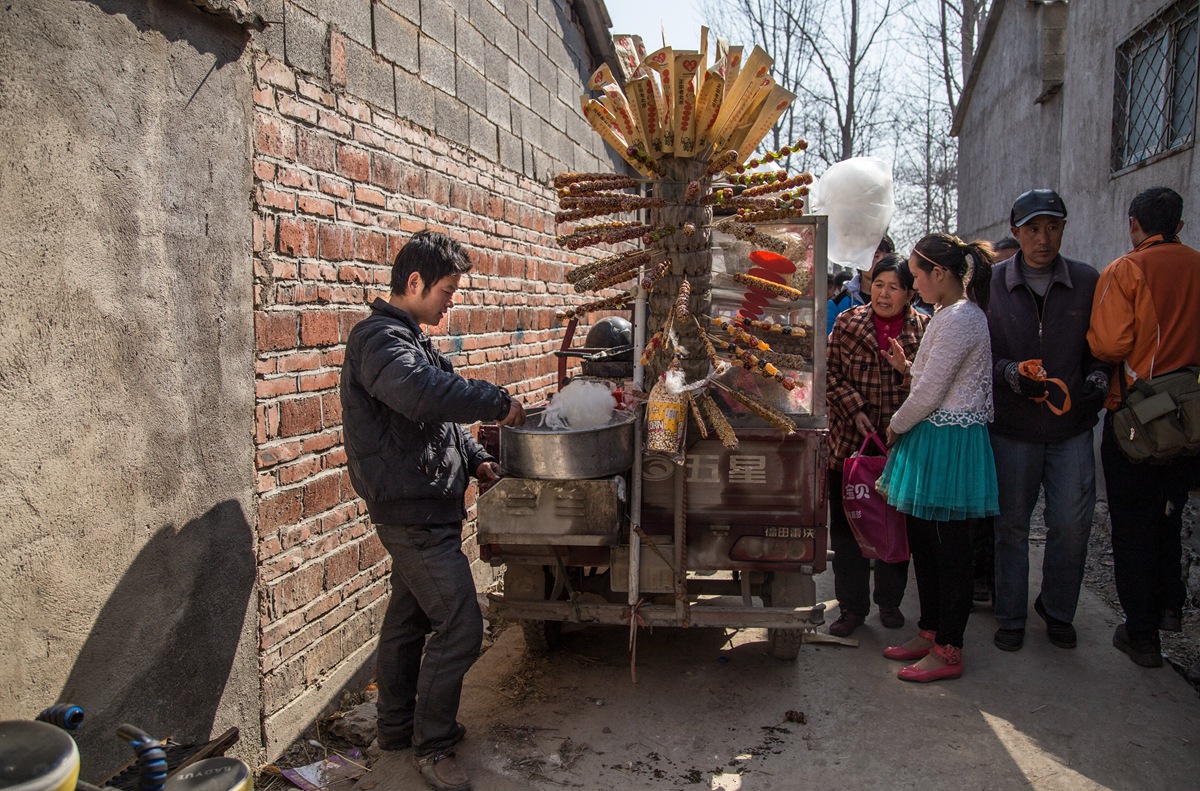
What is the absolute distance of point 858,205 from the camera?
5.21m

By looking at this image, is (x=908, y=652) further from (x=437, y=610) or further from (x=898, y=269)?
(x=437, y=610)

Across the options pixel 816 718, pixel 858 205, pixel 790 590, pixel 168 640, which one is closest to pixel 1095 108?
pixel 858 205

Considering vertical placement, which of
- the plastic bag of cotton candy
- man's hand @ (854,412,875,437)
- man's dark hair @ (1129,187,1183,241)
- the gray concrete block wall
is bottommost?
man's hand @ (854,412,875,437)

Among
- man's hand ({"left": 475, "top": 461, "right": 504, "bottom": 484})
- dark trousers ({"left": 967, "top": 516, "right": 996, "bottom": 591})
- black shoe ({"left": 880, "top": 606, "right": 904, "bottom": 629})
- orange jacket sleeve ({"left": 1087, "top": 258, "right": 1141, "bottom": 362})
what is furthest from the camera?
dark trousers ({"left": 967, "top": 516, "right": 996, "bottom": 591})

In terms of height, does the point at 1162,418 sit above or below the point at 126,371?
below

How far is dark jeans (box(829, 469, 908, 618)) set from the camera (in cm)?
484

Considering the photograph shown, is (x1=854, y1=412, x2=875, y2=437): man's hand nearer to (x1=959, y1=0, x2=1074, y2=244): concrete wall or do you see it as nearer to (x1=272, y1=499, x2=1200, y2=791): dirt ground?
(x1=272, y1=499, x2=1200, y2=791): dirt ground

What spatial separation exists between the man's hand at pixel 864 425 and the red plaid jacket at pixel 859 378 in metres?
0.04

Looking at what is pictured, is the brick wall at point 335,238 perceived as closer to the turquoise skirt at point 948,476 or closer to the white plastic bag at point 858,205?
the white plastic bag at point 858,205

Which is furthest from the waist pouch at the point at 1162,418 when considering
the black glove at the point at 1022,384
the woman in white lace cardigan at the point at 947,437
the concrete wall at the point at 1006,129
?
the concrete wall at the point at 1006,129

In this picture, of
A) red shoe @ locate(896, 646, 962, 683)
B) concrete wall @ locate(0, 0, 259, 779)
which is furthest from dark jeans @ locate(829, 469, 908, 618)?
concrete wall @ locate(0, 0, 259, 779)

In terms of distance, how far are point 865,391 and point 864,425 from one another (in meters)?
0.20

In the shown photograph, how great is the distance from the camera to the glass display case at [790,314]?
13.6ft

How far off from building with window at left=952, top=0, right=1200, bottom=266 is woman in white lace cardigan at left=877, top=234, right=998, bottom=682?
2.27 m
